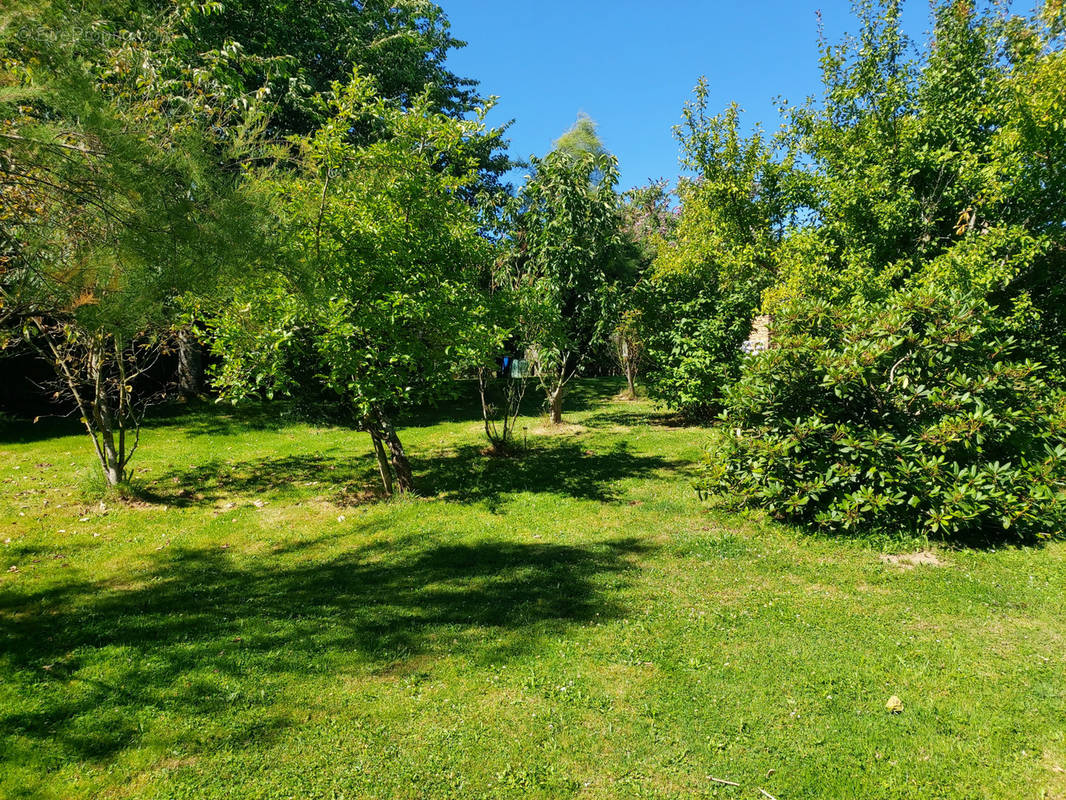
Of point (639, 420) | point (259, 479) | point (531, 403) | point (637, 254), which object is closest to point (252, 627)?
point (259, 479)

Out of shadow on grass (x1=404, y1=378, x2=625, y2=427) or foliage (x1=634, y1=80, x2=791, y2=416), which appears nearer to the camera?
foliage (x1=634, y1=80, x2=791, y2=416)

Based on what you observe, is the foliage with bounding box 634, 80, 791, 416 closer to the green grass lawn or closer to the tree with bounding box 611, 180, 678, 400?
the tree with bounding box 611, 180, 678, 400

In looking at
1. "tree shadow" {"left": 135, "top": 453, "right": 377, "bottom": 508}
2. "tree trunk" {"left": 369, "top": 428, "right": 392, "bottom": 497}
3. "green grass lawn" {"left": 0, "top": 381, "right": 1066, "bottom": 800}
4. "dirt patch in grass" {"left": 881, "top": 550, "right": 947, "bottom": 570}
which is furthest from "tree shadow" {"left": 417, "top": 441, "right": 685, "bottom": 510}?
"dirt patch in grass" {"left": 881, "top": 550, "right": 947, "bottom": 570}

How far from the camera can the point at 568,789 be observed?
102 inches

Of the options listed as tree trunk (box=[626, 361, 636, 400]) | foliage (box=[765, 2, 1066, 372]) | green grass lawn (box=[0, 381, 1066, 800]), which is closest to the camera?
green grass lawn (box=[0, 381, 1066, 800])

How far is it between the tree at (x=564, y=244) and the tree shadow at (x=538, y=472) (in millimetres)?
2055

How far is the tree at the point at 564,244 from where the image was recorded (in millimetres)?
10289

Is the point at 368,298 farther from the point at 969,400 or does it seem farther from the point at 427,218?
the point at 969,400

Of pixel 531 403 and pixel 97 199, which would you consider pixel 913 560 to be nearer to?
pixel 97 199

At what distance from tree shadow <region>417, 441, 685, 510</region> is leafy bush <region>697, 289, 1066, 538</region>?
2286 mm

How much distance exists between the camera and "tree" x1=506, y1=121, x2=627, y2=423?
10.3 metres

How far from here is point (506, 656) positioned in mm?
3725

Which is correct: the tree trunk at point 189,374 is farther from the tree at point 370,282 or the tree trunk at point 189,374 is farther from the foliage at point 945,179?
the foliage at point 945,179

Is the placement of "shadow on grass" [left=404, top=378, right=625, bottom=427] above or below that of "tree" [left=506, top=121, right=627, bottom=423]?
below
